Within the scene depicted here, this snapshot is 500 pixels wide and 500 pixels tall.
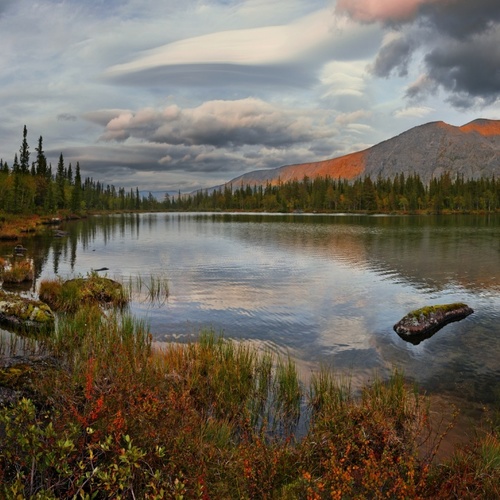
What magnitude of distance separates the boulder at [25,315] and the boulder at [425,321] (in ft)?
57.3

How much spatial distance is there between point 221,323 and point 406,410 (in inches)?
483

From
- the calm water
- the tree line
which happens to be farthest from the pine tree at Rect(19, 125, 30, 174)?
the calm water

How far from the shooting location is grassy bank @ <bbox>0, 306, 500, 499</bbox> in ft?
18.6

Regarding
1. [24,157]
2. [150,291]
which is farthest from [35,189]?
[150,291]

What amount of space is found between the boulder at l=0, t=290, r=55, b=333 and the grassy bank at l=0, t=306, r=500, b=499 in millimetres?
7992

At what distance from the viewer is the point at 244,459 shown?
24.7ft

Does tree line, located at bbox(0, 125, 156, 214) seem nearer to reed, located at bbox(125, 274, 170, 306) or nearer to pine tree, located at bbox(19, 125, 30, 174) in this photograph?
pine tree, located at bbox(19, 125, 30, 174)

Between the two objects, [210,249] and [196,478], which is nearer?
[196,478]

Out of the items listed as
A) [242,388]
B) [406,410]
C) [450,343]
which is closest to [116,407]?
[242,388]

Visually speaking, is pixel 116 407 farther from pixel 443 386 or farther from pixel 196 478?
pixel 443 386

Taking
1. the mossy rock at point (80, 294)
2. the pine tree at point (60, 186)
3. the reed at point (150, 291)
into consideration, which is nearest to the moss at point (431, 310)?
the reed at point (150, 291)

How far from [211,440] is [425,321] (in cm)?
1619

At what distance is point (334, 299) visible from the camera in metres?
28.2

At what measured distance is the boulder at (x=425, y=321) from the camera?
20.6 meters
